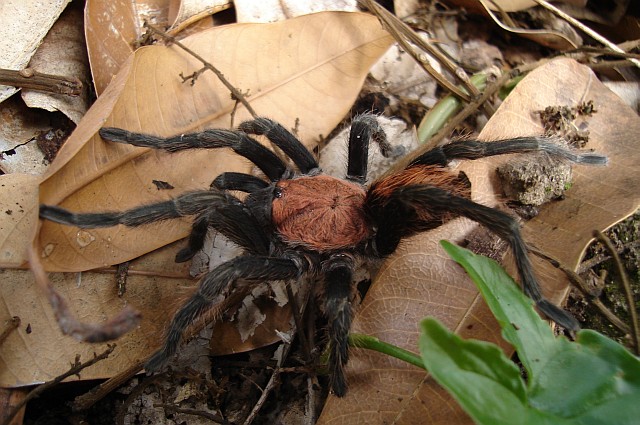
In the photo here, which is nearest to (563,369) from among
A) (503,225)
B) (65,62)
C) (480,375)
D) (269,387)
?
(480,375)

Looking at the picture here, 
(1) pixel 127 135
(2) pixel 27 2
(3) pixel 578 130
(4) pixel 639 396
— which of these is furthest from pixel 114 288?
(3) pixel 578 130

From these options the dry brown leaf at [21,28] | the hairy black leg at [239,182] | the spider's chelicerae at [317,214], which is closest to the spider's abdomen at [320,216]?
the spider's chelicerae at [317,214]

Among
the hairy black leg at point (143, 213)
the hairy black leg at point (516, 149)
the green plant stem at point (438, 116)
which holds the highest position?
the hairy black leg at point (143, 213)

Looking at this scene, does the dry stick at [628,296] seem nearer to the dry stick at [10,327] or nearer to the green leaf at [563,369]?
the green leaf at [563,369]

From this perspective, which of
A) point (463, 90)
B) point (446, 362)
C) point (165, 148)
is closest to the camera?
point (446, 362)

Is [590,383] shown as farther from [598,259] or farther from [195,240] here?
[195,240]

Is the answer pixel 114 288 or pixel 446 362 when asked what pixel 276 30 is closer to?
pixel 114 288
